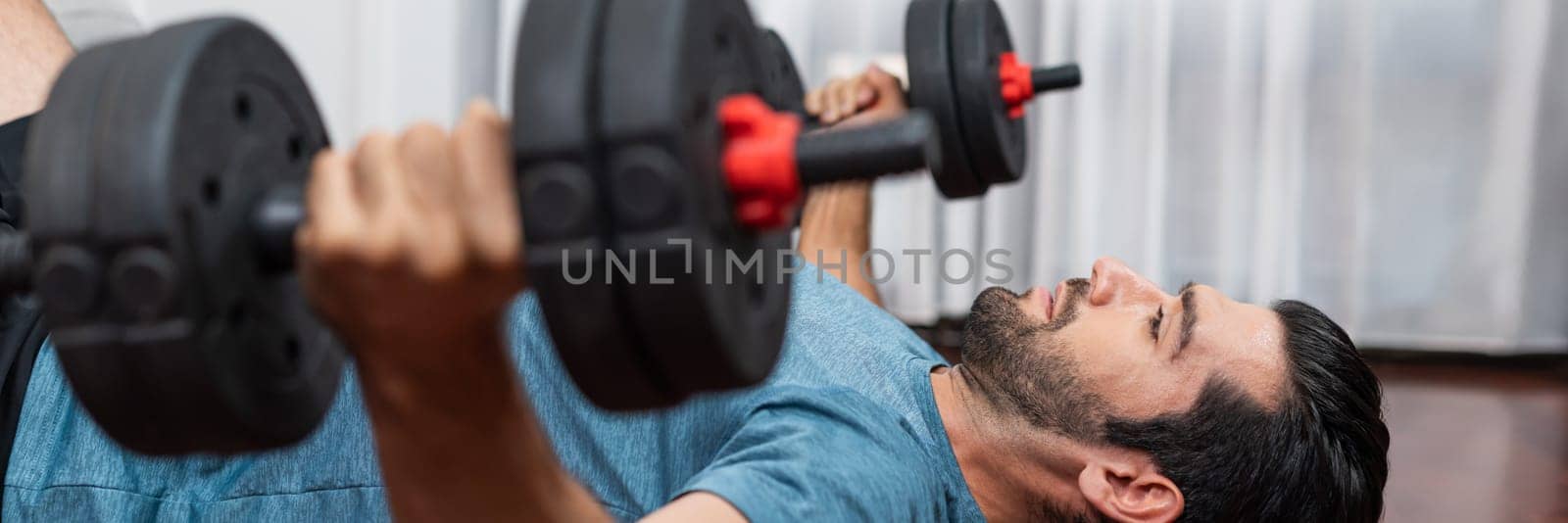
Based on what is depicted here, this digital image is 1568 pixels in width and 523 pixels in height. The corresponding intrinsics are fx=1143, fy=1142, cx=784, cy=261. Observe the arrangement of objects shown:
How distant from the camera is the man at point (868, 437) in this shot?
1.88ft

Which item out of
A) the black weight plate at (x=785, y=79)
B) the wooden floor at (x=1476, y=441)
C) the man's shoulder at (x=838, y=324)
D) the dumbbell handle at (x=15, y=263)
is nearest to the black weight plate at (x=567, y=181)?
the dumbbell handle at (x=15, y=263)

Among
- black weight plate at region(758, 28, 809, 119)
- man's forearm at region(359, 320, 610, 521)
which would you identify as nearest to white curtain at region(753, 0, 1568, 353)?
black weight plate at region(758, 28, 809, 119)

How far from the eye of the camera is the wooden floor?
1562 mm

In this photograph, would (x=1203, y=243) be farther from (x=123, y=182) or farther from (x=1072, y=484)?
(x=123, y=182)

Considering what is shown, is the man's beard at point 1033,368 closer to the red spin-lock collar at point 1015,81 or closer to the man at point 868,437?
the man at point 868,437

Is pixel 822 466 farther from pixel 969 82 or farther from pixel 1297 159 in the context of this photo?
pixel 1297 159

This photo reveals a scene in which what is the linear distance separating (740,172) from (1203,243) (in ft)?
6.64

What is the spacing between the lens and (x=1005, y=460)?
3.42 feet

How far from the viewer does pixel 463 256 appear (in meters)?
0.50

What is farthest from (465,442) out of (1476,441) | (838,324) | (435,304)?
Result: (1476,441)

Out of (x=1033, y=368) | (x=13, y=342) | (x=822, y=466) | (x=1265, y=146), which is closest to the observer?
(x=822, y=466)

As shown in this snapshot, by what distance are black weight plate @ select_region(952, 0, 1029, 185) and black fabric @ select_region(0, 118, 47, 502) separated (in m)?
0.85

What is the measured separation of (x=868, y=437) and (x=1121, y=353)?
0.31 metres

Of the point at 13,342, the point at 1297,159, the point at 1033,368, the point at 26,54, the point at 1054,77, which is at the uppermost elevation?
the point at 26,54
